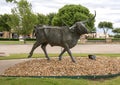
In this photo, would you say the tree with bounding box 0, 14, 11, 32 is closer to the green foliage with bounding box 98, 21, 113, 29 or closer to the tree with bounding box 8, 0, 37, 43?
the green foliage with bounding box 98, 21, 113, 29

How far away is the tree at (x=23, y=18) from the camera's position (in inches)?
2015

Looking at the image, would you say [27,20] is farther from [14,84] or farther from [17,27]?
[14,84]

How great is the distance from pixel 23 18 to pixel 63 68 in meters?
38.6

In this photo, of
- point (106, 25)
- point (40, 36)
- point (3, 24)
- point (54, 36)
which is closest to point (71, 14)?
point (3, 24)

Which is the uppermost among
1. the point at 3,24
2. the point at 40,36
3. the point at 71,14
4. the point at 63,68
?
the point at 40,36

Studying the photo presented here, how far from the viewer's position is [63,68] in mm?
14492

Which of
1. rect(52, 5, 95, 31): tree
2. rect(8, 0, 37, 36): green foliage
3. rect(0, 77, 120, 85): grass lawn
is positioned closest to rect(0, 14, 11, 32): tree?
rect(52, 5, 95, 31): tree

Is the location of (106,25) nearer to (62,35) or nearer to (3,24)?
(3,24)

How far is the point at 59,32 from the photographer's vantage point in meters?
15.4

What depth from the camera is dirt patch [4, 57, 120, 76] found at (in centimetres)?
1412

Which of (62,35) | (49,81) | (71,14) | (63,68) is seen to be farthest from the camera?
(71,14)

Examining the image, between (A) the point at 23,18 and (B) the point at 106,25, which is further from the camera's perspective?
(B) the point at 106,25

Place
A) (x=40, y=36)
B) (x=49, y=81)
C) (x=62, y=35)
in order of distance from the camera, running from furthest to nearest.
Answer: (x=40, y=36)
(x=62, y=35)
(x=49, y=81)

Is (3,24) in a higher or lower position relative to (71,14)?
lower
